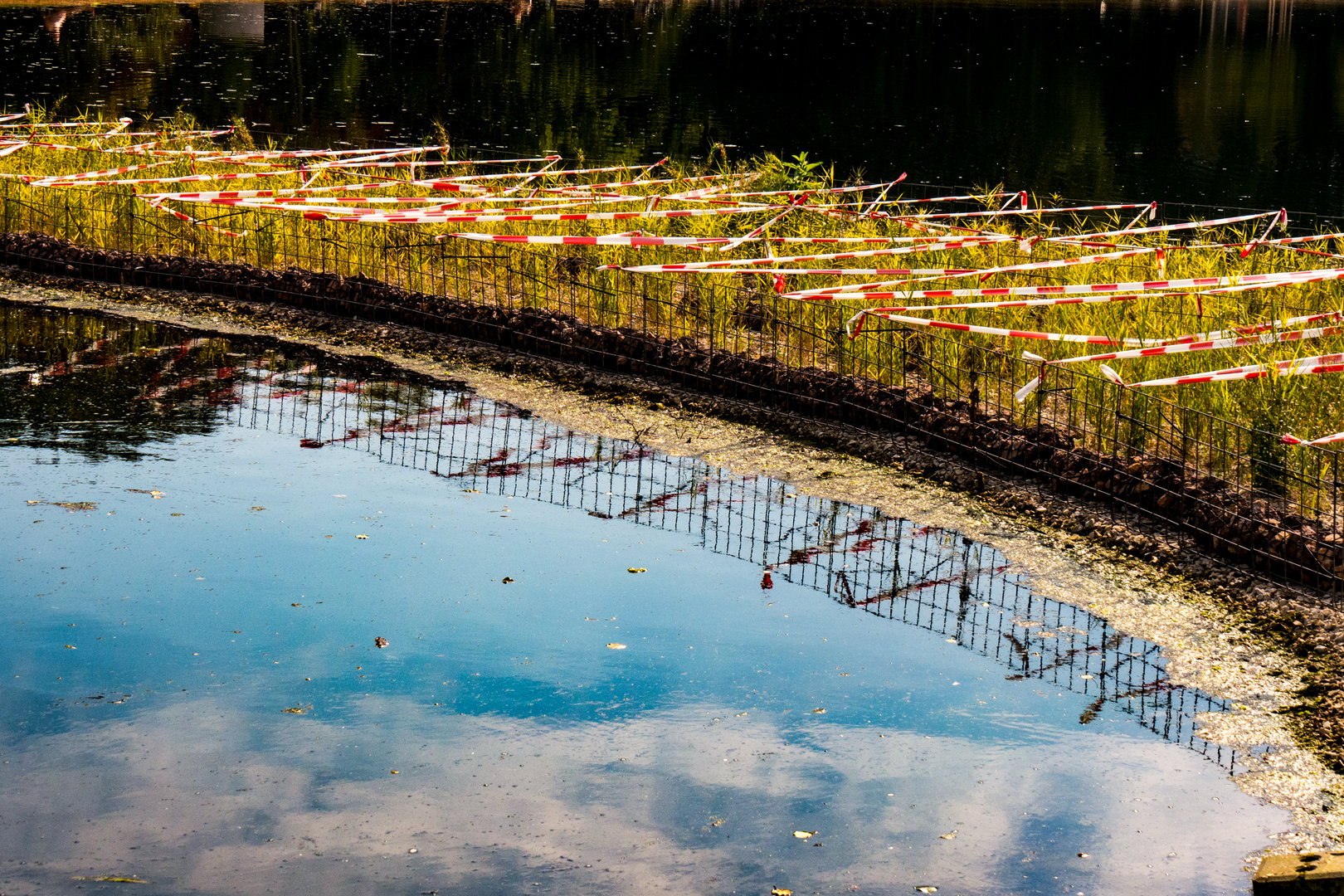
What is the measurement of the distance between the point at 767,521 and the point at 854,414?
1.69 meters

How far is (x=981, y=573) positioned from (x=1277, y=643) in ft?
4.59

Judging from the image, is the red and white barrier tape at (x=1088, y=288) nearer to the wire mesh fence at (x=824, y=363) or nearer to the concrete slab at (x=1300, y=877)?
the wire mesh fence at (x=824, y=363)

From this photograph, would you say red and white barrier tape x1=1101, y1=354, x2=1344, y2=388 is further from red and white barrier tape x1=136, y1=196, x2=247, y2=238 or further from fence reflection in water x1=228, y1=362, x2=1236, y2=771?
red and white barrier tape x1=136, y1=196, x2=247, y2=238

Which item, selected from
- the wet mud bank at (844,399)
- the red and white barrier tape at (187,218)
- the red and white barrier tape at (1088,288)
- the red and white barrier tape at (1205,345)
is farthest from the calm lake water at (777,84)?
the red and white barrier tape at (1205,345)

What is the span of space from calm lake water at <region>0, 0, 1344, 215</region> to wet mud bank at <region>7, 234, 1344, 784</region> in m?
7.49

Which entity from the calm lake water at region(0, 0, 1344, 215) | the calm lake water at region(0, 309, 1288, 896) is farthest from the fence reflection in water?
the calm lake water at region(0, 0, 1344, 215)

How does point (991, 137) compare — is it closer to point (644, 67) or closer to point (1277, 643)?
point (644, 67)

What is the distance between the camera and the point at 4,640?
6172 millimetres

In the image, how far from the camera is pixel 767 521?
25.7 feet

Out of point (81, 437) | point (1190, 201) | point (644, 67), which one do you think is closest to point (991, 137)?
point (1190, 201)

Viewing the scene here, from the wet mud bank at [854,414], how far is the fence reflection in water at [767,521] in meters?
0.53

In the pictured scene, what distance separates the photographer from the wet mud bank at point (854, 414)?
6770 millimetres

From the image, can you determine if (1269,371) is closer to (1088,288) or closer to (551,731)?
(1088,288)

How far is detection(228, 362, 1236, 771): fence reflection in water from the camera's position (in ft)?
20.4
